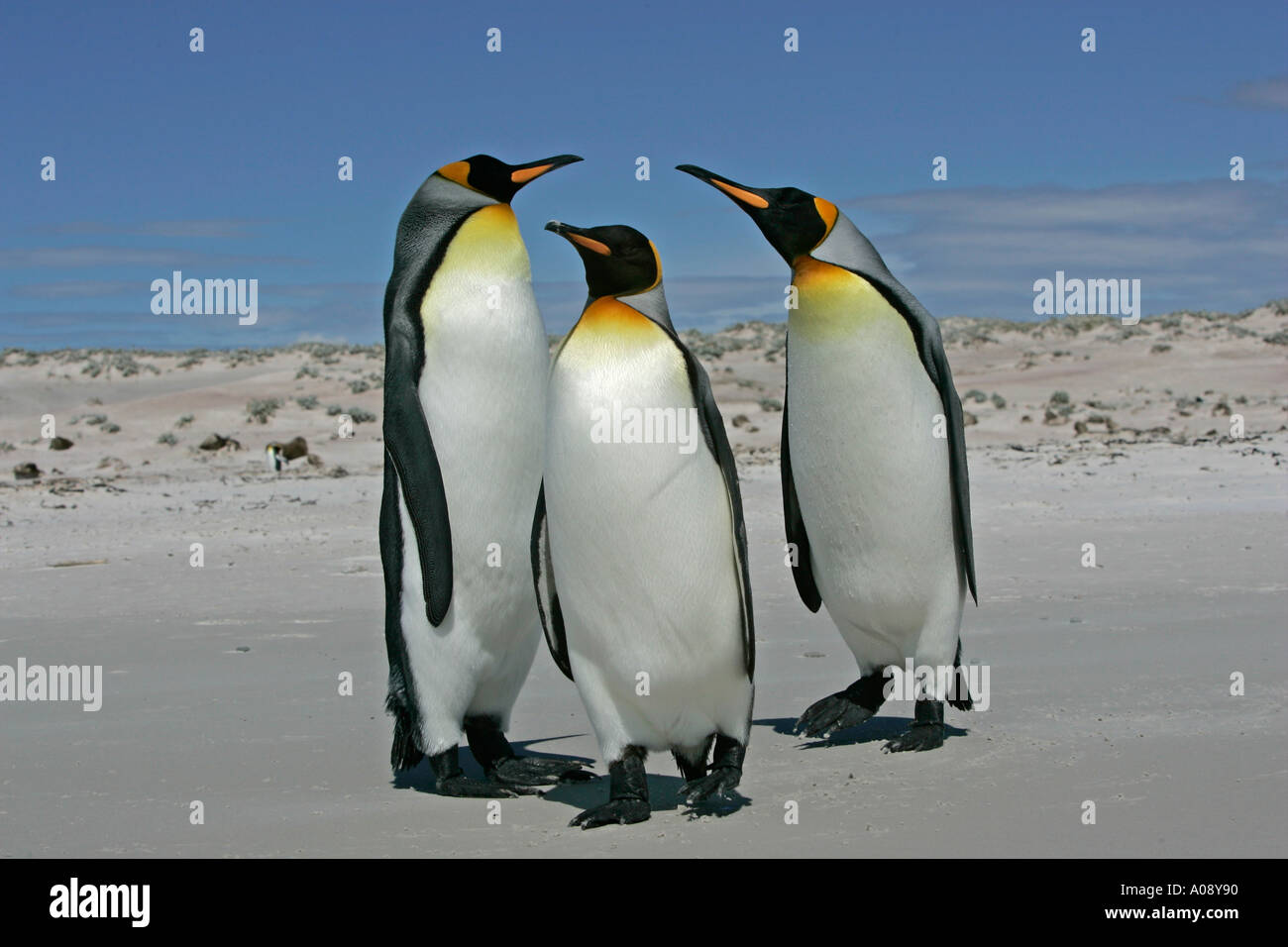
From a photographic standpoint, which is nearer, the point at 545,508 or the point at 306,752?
the point at 545,508

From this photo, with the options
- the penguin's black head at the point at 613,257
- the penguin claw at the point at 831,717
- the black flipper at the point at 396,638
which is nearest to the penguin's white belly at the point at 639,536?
the penguin's black head at the point at 613,257

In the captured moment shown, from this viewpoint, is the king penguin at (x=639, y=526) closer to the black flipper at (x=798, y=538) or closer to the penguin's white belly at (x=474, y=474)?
the penguin's white belly at (x=474, y=474)

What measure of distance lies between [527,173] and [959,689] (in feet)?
8.20

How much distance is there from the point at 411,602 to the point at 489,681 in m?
0.40

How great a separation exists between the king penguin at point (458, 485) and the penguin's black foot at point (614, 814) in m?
0.62

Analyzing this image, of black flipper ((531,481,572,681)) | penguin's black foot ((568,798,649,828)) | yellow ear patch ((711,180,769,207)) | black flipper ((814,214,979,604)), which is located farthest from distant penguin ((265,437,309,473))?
penguin's black foot ((568,798,649,828))

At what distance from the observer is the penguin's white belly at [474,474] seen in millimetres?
4867

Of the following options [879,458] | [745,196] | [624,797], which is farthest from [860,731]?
[745,196]

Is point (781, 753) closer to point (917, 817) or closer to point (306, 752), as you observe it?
point (917, 817)

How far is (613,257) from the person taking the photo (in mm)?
4363

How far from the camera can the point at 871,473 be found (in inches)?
216
